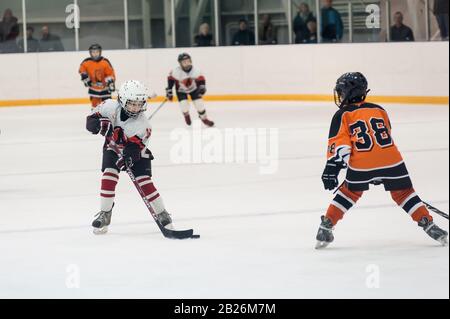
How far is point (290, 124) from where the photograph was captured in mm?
13305

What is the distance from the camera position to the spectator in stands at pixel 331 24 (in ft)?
55.8

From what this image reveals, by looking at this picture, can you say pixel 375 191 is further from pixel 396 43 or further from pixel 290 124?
pixel 396 43

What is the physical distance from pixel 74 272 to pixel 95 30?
13768 mm

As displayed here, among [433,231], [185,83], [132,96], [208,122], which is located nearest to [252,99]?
[185,83]

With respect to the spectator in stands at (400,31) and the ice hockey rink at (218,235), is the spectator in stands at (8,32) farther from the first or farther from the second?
the ice hockey rink at (218,235)

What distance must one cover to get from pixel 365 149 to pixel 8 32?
13319mm

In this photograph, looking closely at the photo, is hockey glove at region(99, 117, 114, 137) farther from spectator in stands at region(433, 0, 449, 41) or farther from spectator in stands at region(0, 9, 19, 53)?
spectator in stands at region(0, 9, 19, 53)

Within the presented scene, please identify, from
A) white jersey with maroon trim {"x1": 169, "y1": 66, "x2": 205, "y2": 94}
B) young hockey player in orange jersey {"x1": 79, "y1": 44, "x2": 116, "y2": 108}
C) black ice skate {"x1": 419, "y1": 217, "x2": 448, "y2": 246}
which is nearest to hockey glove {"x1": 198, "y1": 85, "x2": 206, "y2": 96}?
white jersey with maroon trim {"x1": 169, "y1": 66, "x2": 205, "y2": 94}

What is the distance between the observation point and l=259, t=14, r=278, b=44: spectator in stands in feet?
58.8

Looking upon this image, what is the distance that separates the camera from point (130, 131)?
19.7 feet

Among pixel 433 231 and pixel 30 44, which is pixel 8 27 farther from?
pixel 433 231

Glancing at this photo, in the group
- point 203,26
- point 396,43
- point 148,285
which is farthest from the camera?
point 203,26

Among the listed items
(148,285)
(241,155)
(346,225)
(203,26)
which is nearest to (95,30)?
(203,26)

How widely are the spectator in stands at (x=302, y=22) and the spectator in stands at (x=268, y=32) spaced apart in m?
0.41
